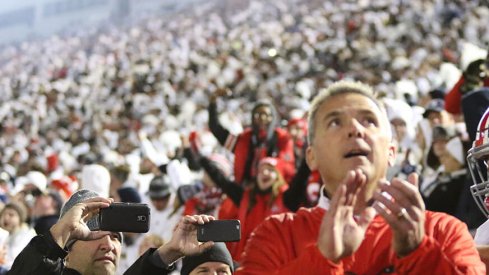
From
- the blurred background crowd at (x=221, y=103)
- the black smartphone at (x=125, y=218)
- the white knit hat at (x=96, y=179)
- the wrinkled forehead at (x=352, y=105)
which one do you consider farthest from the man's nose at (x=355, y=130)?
the white knit hat at (x=96, y=179)

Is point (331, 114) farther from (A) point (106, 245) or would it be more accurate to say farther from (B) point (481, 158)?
(A) point (106, 245)

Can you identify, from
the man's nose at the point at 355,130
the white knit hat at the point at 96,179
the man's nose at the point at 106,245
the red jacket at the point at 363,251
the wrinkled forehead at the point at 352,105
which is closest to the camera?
the red jacket at the point at 363,251

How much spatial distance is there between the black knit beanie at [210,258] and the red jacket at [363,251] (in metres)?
1.25

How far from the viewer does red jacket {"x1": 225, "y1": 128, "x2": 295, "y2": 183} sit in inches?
263

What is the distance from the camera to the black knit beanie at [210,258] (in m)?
3.85

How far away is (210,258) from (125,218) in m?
0.90

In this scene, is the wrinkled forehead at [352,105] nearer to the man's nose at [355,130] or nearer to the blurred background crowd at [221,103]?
the man's nose at [355,130]

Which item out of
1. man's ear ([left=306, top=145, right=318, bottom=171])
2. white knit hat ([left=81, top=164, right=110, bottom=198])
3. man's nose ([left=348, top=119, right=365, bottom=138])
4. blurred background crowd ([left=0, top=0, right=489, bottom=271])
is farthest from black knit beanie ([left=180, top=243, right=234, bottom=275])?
white knit hat ([left=81, top=164, right=110, bottom=198])

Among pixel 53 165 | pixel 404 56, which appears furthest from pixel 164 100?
pixel 53 165

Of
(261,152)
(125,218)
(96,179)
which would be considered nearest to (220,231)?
(125,218)

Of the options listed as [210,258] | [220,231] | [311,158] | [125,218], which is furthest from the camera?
[210,258]

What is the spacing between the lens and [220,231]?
9.34 ft

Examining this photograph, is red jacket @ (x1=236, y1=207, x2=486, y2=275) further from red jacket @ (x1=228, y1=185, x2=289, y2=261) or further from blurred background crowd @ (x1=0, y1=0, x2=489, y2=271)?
red jacket @ (x1=228, y1=185, x2=289, y2=261)

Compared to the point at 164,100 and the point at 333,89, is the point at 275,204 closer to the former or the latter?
the point at 333,89
